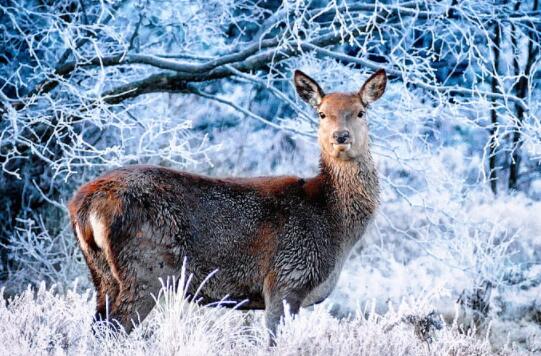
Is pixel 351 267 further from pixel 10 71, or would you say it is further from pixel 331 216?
pixel 331 216

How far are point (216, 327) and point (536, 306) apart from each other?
7.94 metres

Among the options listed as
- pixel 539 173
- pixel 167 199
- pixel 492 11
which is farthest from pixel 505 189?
pixel 167 199

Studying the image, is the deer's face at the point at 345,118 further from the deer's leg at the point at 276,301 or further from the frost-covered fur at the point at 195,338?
the frost-covered fur at the point at 195,338

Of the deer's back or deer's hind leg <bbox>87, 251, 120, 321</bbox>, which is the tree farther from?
deer's hind leg <bbox>87, 251, 120, 321</bbox>

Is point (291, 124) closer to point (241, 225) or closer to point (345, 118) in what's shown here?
point (345, 118)

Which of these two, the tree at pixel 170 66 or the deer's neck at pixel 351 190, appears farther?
the tree at pixel 170 66

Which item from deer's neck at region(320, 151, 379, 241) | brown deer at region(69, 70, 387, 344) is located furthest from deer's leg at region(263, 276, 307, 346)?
deer's neck at region(320, 151, 379, 241)

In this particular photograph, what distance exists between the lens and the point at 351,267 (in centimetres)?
1462

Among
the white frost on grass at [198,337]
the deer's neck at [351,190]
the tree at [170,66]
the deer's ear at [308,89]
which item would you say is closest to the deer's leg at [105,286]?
the white frost on grass at [198,337]

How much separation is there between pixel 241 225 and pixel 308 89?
1.42 m

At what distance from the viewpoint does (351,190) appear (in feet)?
25.5

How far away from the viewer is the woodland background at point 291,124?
10562mm

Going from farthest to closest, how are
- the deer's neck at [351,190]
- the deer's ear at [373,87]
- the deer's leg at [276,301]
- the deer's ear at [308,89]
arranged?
the deer's ear at [308,89], the deer's ear at [373,87], the deer's neck at [351,190], the deer's leg at [276,301]

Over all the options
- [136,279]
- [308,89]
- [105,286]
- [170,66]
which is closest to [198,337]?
→ [136,279]
